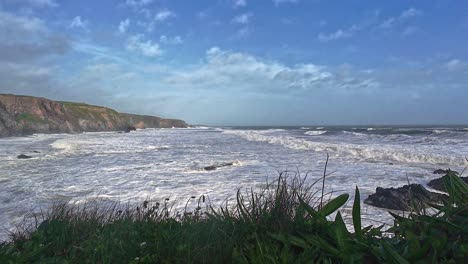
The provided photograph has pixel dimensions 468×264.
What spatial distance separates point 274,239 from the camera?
8.68ft

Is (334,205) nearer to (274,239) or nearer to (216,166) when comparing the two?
(274,239)

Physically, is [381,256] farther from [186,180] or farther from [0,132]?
[0,132]

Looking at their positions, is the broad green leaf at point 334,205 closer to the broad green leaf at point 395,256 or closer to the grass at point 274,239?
the grass at point 274,239

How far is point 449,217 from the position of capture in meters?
2.40

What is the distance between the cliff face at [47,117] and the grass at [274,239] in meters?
62.7

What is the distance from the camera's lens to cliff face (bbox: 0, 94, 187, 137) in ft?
209

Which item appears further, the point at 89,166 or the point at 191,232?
the point at 89,166

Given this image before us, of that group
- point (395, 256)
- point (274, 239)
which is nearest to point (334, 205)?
point (274, 239)

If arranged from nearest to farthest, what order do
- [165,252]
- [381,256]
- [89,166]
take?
[381,256]
[165,252]
[89,166]

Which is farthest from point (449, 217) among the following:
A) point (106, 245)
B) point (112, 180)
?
point (112, 180)

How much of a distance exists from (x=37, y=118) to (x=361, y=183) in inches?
3081

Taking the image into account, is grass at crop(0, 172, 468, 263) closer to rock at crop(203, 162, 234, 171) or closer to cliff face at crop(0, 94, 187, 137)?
rock at crop(203, 162, 234, 171)

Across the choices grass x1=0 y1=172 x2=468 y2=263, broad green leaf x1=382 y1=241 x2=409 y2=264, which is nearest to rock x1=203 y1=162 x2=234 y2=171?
grass x1=0 y1=172 x2=468 y2=263

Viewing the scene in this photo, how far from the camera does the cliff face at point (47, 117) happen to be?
63625mm
